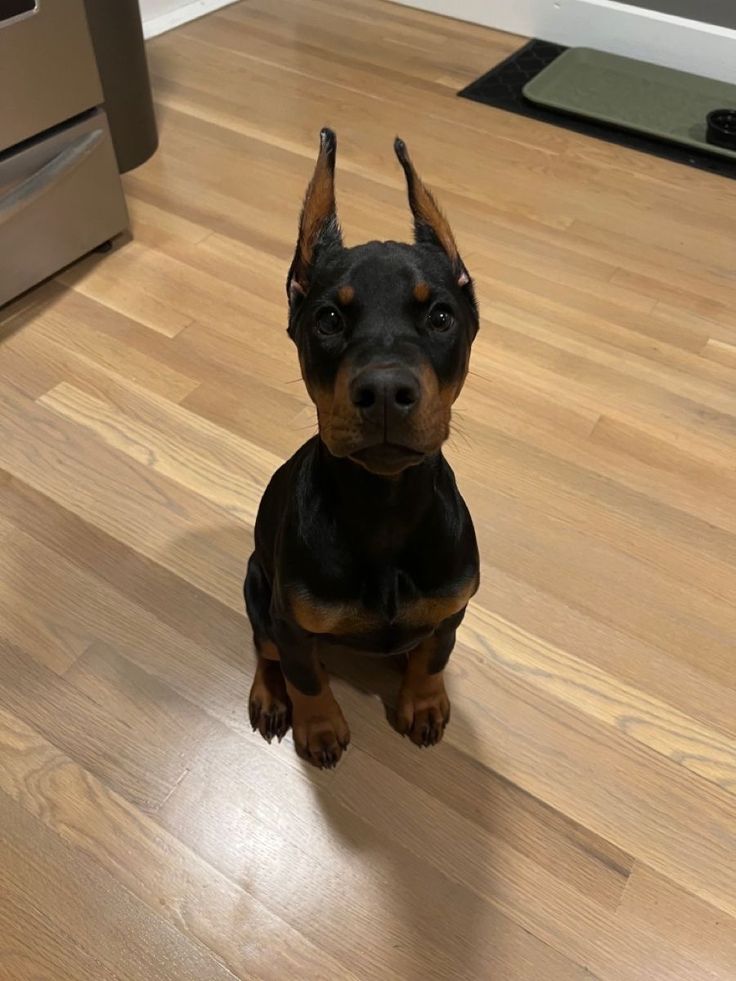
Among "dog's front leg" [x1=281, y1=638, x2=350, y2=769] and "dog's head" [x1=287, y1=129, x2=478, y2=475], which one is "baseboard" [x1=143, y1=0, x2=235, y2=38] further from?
"dog's front leg" [x1=281, y1=638, x2=350, y2=769]

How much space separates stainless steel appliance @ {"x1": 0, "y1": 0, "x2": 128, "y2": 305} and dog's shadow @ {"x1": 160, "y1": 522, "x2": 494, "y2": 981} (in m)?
1.43

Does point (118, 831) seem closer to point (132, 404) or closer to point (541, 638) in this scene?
point (541, 638)

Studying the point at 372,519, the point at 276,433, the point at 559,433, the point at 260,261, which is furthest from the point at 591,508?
the point at 260,261

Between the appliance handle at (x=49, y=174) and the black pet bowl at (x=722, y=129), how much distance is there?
2.22 metres

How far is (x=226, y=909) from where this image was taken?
1.34 meters

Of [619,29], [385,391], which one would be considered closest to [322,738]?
[385,391]

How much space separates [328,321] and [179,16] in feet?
11.6

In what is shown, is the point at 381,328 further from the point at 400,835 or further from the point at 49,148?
the point at 49,148

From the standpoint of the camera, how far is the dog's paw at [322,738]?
1486mm

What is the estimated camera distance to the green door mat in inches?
127

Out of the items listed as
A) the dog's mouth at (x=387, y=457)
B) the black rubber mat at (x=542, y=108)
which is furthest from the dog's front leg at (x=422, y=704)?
the black rubber mat at (x=542, y=108)

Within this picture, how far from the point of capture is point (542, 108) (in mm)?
3373

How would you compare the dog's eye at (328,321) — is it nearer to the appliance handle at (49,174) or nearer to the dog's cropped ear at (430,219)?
the dog's cropped ear at (430,219)

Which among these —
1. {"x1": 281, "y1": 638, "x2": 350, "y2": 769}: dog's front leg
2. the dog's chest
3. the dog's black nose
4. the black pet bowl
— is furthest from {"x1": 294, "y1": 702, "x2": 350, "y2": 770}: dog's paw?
the black pet bowl
